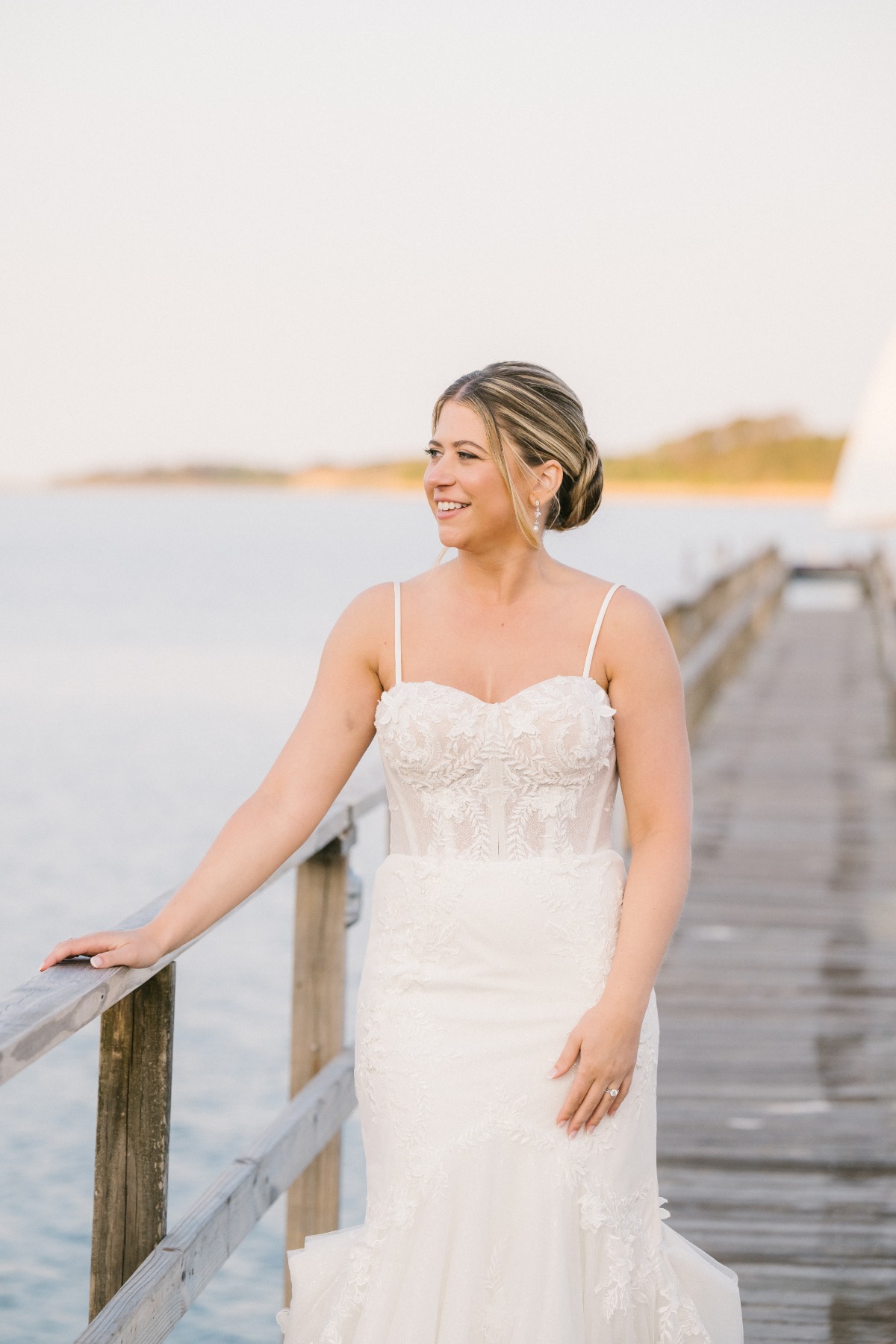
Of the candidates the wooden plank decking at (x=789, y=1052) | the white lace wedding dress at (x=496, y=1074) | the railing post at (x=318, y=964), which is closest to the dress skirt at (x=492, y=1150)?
the white lace wedding dress at (x=496, y=1074)

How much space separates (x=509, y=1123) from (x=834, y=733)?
36.2 feet

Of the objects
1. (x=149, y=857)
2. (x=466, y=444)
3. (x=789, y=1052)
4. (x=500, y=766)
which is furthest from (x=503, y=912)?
(x=149, y=857)

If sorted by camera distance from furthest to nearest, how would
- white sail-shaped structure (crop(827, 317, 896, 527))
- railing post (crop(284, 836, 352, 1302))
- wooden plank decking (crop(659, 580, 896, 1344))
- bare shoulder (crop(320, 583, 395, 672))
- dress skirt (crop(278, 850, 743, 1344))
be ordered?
1. white sail-shaped structure (crop(827, 317, 896, 527))
2. wooden plank decking (crop(659, 580, 896, 1344))
3. railing post (crop(284, 836, 352, 1302))
4. bare shoulder (crop(320, 583, 395, 672))
5. dress skirt (crop(278, 850, 743, 1344))

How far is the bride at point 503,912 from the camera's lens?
2322 millimetres

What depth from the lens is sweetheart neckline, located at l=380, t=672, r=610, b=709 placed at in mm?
2410

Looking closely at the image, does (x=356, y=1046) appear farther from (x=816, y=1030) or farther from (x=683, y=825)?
(x=816, y=1030)

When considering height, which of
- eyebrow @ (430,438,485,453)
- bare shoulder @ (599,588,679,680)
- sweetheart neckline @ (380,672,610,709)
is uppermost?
eyebrow @ (430,438,485,453)

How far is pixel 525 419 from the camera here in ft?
7.94

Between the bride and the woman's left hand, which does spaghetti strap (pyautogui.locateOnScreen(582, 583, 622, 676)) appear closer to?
the bride

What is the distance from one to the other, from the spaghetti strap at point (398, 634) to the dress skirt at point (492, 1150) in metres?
0.29

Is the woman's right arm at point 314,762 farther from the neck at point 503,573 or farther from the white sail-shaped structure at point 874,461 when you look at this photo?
the white sail-shaped structure at point 874,461

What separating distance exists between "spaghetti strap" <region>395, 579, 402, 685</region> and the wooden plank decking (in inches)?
71.5

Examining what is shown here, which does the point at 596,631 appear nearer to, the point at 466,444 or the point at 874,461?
the point at 466,444

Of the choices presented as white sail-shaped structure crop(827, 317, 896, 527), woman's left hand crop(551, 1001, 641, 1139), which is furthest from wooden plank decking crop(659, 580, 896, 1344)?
white sail-shaped structure crop(827, 317, 896, 527)
